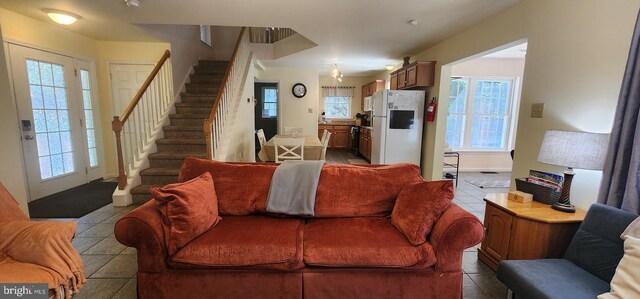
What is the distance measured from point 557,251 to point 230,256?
220cm

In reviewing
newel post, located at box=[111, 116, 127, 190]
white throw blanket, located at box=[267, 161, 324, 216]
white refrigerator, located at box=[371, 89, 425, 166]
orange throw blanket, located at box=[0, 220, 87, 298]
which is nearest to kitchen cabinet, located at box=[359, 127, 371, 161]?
white refrigerator, located at box=[371, 89, 425, 166]

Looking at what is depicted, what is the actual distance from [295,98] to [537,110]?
584 centimetres

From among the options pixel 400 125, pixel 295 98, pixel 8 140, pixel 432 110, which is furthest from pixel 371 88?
pixel 8 140

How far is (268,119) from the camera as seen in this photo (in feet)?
25.7

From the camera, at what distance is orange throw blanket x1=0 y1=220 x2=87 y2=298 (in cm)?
134

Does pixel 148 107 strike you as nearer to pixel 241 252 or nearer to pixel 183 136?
pixel 183 136

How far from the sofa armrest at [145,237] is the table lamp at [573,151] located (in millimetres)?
2628

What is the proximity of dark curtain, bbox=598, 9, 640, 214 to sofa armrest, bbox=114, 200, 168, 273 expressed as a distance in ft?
9.04

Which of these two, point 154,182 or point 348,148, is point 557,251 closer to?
point 154,182

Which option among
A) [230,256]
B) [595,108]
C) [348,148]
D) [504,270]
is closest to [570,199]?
[595,108]

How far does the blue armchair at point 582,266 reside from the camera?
4.59ft

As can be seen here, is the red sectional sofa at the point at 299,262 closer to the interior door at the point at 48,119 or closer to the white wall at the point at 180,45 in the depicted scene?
the interior door at the point at 48,119

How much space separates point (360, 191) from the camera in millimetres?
2082

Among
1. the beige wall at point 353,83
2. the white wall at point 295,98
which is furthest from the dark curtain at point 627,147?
the beige wall at point 353,83
